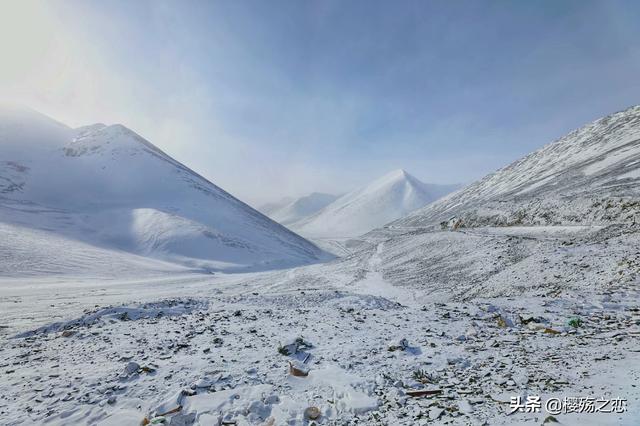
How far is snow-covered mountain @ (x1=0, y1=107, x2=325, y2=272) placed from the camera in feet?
242

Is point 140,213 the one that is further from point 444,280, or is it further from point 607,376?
point 607,376

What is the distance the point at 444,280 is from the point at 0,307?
37813mm

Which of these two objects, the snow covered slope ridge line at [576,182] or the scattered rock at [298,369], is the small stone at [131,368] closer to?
the scattered rock at [298,369]

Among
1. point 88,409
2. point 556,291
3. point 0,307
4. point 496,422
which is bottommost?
point 0,307

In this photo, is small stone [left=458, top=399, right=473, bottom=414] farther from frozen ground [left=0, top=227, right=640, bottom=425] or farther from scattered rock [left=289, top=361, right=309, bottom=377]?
scattered rock [left=289, top=361, right=309, bottom=377]

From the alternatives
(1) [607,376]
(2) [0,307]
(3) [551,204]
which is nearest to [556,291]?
(1) [607,376]

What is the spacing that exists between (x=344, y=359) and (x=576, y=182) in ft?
248

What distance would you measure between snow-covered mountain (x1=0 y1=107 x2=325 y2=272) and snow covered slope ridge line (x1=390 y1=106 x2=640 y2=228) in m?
51.8

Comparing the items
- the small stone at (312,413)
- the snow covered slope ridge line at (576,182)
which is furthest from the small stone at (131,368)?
the snow covered slope ridge line at (576,182)

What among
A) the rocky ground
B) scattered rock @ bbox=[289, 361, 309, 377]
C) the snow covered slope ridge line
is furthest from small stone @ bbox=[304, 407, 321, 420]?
the snow covered slope ridge line

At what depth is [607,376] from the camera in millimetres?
6484

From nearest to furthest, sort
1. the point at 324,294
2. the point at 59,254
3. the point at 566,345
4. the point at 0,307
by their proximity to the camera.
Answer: the point at 566,345, the point at 324,294, the point at 0,307, the point at 59,254

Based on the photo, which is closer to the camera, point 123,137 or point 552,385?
point 552,385

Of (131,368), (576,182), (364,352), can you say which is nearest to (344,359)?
(364,352)
